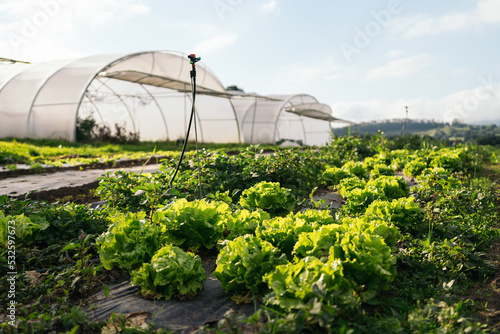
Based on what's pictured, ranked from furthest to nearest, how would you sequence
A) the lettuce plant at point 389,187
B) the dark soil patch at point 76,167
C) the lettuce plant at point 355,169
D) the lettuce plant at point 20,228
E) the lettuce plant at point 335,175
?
the dark soil patch at point 76,167 → the lettuce plant at point 355,169 → the lettuce plant at point 335,175 → the lettuce plant at point 389,187 → the lettuce plant at point 20,228

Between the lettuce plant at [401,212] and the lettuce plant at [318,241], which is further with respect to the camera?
the lettuce plant at [401,212]

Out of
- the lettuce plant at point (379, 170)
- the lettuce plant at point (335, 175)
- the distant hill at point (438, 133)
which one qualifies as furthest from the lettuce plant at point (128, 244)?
the distant hill at point (438, 133)

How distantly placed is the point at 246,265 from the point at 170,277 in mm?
498

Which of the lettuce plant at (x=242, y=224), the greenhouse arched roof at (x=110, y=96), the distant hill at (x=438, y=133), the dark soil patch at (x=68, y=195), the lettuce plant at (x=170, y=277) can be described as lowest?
the lettuce plant at (x=170, y=277)

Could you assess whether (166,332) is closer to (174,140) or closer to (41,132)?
(41,132)

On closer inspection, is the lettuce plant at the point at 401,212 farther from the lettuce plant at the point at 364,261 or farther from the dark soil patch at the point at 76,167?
the dark soil patch at the point at 76,167

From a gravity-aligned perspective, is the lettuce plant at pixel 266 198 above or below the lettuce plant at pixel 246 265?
above

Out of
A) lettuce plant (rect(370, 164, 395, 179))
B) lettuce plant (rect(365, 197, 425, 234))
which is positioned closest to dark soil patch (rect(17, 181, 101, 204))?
lettuce plant (rect(365, 197, 425, 234))

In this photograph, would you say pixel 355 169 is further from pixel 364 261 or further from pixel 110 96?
pixel 110 96

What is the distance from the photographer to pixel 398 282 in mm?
2564

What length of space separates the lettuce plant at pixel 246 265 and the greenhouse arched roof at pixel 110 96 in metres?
11.6

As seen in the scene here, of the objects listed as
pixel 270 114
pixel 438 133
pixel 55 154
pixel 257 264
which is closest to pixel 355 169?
pixel 257 264

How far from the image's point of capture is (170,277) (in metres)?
2.32

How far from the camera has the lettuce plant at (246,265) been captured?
7.46ft
